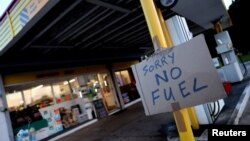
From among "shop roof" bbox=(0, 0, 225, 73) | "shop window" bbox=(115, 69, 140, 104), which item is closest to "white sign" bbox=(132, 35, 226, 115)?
"shop roof" bbox=(0, 0, 225, 73)

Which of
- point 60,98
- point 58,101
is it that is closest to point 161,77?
point 58,101

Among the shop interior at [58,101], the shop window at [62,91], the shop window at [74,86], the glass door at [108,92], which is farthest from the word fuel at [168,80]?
the glass door at [108,92]

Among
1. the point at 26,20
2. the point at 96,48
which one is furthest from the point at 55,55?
the point at 26,20

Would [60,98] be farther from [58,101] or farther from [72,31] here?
[72,31]

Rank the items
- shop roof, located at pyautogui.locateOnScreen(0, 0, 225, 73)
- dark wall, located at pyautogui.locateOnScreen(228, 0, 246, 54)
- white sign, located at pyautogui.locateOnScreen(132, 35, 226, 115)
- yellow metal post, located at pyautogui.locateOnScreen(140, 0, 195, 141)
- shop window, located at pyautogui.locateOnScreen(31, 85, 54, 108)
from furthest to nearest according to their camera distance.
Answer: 1. dark wall, located at pyautogui.locateOnScreen(228, 0, 246, 54)
2. shop window, located at pyautogui.locateOnScreen(31, 85, 54, 108)
3. shop roof, located at pyautogui.locateOnScreen(0, 0, 225, 73)
4. yellow metal post, located at pyautogui.locateOnScreen(140, 0, 195, 141)
5. white sign, located at pyautogui.locateOnScreen(132, 35, 226, 115)

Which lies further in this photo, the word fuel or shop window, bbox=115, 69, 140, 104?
shop window, bbox=115, 69, 140, 104

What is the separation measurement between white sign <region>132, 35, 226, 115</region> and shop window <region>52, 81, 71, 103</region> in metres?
10.2

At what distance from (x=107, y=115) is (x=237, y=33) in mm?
17598

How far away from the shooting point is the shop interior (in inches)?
374

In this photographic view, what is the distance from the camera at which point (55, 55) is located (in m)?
9.36

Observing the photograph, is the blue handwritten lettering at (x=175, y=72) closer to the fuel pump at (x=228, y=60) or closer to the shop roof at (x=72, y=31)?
the shop roof at (x=72, y=31)

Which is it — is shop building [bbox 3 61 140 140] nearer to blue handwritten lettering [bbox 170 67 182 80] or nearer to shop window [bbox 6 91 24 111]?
shop window [bbox 6 91 24 111]

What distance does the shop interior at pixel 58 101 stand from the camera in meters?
9.51

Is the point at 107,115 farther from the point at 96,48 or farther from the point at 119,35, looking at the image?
the point at 119,35
